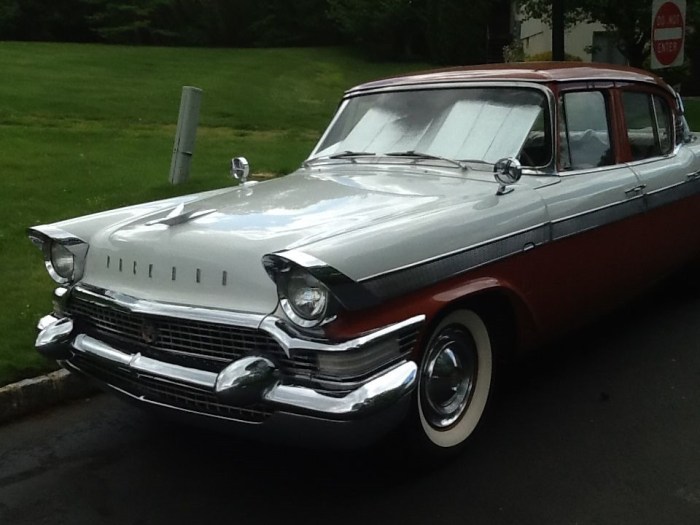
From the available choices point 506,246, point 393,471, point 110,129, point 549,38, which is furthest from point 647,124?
point 549,38

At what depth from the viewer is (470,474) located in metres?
3.58

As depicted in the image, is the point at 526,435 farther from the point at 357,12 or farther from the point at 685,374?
the point at 357,12

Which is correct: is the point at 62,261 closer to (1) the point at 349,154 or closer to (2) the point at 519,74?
(1) the point at 349,154

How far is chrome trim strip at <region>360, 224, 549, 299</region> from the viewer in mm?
3141

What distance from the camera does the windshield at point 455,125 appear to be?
4.27 m

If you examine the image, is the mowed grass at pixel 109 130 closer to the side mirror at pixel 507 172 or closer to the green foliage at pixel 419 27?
the side mirror at pixel 507 172

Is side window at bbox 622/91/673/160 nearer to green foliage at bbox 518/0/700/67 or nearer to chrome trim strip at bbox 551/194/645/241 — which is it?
chrome trim strip at bbox 551/194/645/241

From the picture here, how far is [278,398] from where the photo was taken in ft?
9.82

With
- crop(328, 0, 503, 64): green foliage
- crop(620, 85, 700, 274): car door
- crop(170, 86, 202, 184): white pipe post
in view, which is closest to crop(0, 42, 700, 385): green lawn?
crop(170, 86, 202, 184): white pipe post

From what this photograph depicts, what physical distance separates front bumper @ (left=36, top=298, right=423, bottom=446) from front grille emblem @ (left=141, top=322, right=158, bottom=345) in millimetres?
71

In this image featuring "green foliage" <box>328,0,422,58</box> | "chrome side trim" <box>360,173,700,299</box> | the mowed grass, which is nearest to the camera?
"chrome side trim" <box>360,173,700,299</box>

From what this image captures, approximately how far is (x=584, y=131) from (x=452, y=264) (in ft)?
5.12

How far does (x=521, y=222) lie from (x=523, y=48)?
27.6m

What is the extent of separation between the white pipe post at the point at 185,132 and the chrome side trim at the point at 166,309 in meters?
4.94
